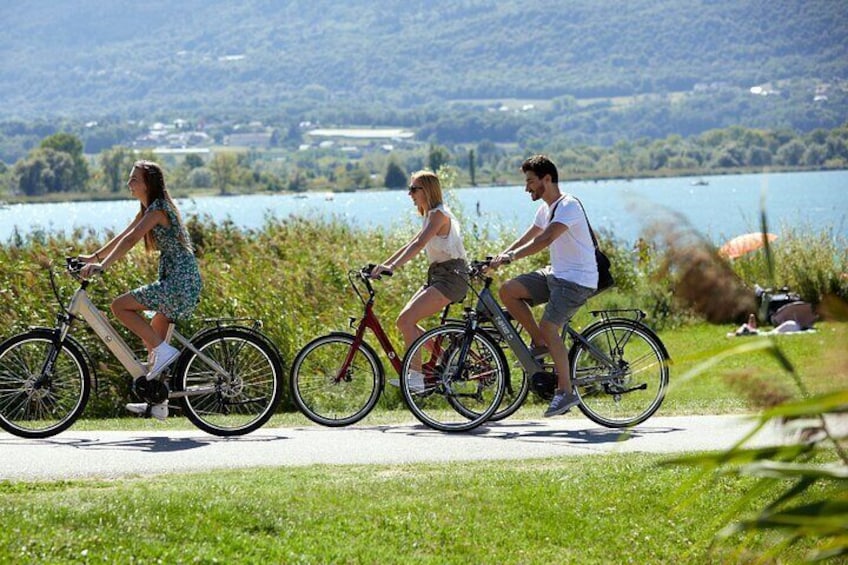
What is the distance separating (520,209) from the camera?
95.4 metres

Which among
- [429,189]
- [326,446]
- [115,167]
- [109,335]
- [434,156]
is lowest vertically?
[326,446]

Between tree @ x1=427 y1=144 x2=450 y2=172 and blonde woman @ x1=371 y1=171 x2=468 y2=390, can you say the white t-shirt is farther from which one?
tree @ x1=427 y1=144 x2=450 y2=172

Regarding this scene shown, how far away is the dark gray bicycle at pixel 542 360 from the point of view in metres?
10.3

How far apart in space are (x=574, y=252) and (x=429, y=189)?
46.3 inches

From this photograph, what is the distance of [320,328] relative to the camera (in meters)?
14.8

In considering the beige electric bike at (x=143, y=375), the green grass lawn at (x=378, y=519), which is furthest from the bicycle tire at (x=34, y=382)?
the green grass lawn at (x=378, y=519)

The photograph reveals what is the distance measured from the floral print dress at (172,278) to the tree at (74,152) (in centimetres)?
12918

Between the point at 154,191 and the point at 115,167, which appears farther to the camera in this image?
the point at 115,167

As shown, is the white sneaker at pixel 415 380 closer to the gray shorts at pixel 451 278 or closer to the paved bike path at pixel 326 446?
the paved bike path at pixel 326 446

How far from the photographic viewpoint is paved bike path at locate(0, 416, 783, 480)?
344 inches

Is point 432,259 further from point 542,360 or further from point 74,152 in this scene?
point 74,152

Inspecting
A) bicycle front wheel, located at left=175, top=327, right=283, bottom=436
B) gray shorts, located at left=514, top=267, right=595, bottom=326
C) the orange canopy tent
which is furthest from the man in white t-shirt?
the orange canopy tent

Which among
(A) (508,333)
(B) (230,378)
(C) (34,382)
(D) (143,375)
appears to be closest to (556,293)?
(A) (508,333)

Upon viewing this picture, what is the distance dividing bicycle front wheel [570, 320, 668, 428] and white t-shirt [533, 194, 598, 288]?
1.47ft
